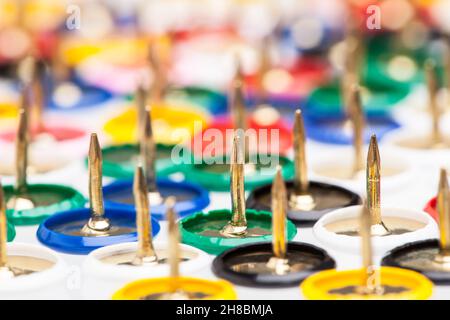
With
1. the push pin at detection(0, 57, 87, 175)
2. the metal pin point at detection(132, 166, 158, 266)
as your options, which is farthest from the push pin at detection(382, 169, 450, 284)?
the push pin at detection(0, 57, 87, 175)

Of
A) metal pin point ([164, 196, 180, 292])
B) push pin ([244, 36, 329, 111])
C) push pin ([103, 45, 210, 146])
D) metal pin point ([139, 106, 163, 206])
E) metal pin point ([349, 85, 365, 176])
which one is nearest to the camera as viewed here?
metal pin point ([164, 196, 180, 292])

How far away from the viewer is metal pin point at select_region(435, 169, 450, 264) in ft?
5.77

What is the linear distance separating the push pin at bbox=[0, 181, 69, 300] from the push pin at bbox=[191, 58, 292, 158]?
576 millimetres

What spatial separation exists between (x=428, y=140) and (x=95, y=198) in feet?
2.60

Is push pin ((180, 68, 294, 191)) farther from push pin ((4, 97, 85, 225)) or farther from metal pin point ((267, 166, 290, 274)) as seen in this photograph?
metal pin point ((267, 166, 290, 274))

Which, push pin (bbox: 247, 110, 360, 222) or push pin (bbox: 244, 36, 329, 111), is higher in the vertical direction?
push pin (bbox: 244, 36, 329, 111)

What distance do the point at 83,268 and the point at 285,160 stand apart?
615mm

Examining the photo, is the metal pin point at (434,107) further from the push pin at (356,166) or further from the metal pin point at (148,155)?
the metal pin point at (148,155)

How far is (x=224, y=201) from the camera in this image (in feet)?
7.16

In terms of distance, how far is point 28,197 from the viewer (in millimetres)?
2148

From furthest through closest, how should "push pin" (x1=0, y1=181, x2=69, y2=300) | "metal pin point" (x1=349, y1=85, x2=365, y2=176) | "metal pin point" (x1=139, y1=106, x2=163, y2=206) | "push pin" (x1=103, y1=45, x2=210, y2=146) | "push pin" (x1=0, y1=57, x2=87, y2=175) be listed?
1. "push pin" (x1=103, y1=45, x2=210, y2=146)
2. "push pin" (x1=0, y1=57, x2=87, y2=175)
3. "metal pin point" (x1=349, y1=85, x2=365, y2=176)
4. "metal pin point" (x1=139, y1=106, x2=163, y2=206)
5. "push pin" (x1=0, y1=181, x2=69, y2=300)

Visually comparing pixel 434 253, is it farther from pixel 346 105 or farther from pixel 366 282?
pixel 346 105

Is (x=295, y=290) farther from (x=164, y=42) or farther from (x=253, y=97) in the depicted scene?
(x=164, y=42)

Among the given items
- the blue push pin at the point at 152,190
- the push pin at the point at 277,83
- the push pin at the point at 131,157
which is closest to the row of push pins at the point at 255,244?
the blue push pin at the point at 152,190
